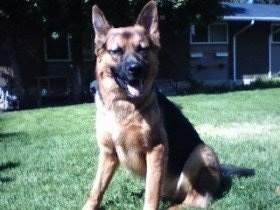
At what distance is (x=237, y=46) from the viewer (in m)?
25.8

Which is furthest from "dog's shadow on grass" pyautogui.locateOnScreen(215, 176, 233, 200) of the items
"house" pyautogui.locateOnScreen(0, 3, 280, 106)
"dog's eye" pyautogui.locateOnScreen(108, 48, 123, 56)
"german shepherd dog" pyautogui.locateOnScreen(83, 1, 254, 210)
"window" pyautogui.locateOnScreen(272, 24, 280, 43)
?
"window" pyautogui.locateOnScreen(272, 24, 280, 43)

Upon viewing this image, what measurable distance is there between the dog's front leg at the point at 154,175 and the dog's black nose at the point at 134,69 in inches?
26.8

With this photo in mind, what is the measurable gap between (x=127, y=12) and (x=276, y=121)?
785 centimetres

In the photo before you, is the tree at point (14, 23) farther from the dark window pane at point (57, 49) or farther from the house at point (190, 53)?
the dark window pane at point (57, 49)

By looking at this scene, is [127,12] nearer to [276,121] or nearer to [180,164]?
[276,121]

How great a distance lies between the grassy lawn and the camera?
15.8ft

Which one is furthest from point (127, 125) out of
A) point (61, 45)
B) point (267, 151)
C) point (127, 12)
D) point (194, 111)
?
point (61, 45)

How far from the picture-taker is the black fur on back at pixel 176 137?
4.56 metres

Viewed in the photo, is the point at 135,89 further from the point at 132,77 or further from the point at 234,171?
the point at 234,171

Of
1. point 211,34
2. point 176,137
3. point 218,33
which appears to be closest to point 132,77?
point 176,137

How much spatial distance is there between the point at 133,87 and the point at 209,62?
67.5 feet

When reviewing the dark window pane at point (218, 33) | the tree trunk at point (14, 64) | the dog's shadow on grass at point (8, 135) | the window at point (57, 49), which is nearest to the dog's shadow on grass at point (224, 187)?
the dog's shadow on grass at point (8, 135)

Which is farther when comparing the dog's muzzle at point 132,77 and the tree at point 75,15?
the tree at point 75,15

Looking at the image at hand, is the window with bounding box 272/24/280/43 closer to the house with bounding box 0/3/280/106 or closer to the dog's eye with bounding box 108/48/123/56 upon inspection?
the house with bounding box 0/3/280/106
